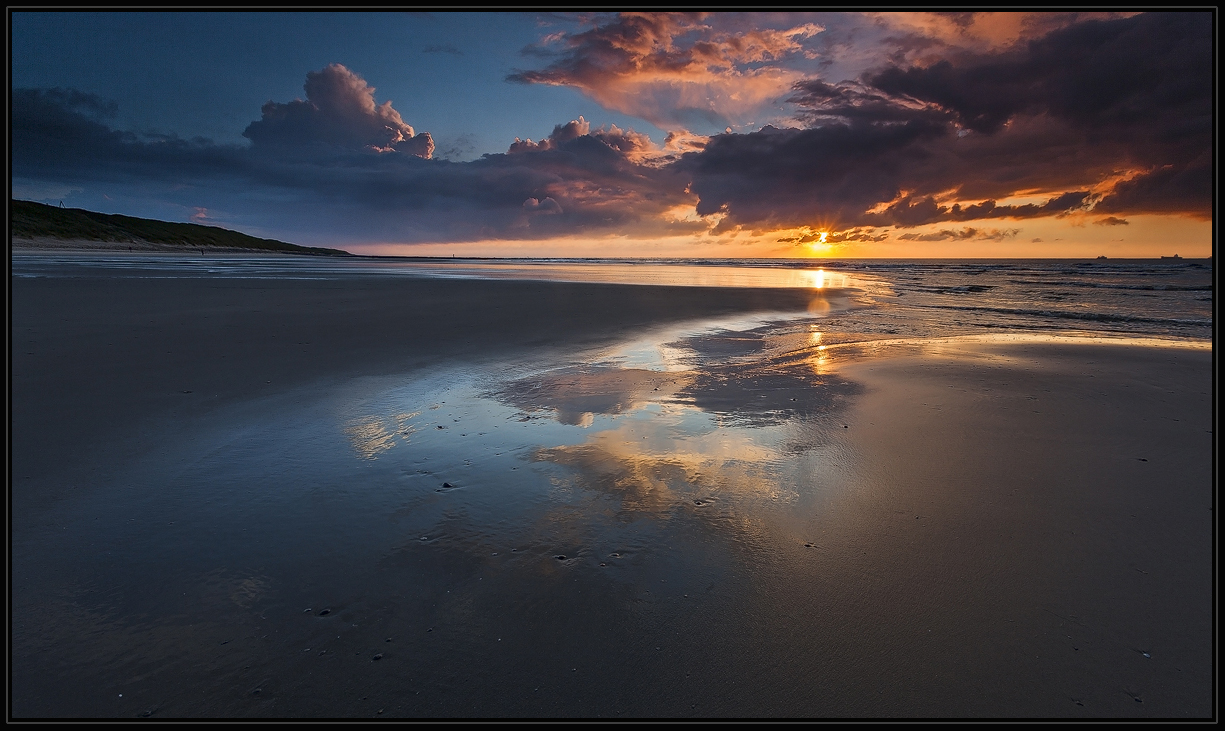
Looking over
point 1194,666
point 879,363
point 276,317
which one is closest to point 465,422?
point 1194,666

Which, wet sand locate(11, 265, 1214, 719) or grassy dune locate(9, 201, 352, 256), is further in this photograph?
grassy dune locate(9, 201, 352, 256)

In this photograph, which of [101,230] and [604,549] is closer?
[604,549]

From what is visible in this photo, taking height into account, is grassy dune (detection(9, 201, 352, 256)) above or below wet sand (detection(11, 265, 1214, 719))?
above

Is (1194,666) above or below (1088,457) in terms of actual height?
below

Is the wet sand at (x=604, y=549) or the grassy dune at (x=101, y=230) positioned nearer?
the wet sand at (x=604, y=549)

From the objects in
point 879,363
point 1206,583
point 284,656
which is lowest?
point 284,656

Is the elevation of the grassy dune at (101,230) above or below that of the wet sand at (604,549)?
above

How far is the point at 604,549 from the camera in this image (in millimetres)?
3031

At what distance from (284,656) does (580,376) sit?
5409 mm

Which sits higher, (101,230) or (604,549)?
(101,230)

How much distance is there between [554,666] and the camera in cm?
217

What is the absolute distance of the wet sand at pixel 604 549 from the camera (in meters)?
2.09

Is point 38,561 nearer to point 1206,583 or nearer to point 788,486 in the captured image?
point 788,486

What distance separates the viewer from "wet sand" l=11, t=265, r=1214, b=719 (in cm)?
209
